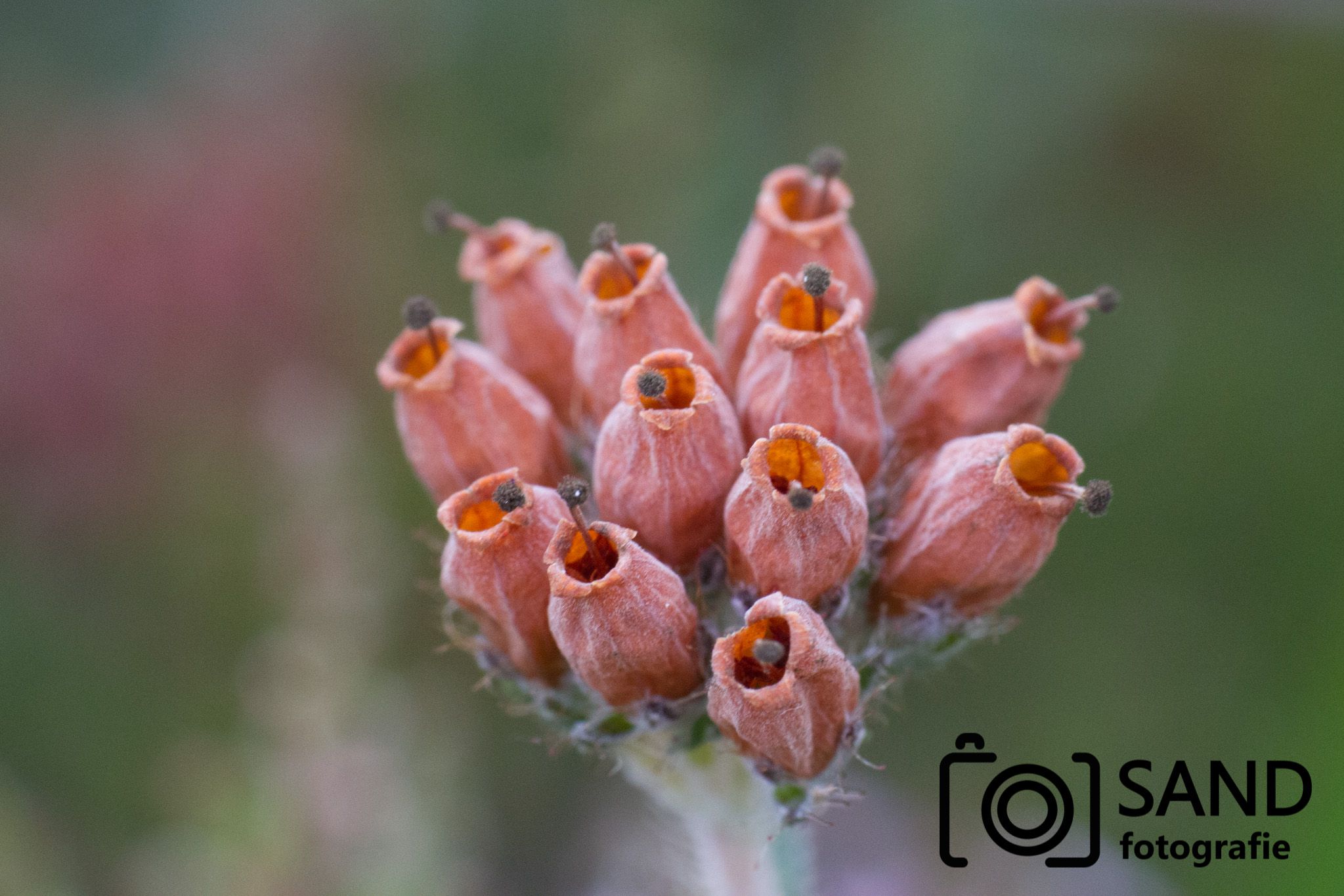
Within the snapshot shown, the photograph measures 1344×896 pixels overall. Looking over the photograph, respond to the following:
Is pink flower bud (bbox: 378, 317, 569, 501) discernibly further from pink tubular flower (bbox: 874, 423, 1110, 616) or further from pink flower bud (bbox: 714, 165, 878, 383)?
pink tubular flower (bbox: 874, 423, 1110, 616)

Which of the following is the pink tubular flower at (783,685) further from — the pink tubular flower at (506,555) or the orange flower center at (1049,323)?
the orange flower center at (1049,323)

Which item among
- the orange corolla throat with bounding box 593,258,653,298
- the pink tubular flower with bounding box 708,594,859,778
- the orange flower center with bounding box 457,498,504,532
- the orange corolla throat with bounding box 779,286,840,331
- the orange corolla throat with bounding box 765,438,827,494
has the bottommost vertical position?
the pink tubular flower with bounding box 708,594,859,778

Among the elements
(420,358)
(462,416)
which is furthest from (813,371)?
(420,358)

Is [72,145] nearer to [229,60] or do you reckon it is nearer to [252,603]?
[229,60]

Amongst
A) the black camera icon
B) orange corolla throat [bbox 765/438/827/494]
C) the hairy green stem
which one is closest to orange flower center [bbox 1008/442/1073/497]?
orange corolla throat [bbox 765/438/827/494]

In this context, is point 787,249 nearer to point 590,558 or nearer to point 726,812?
point 590,558

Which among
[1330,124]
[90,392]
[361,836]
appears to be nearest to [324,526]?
[361,836]
